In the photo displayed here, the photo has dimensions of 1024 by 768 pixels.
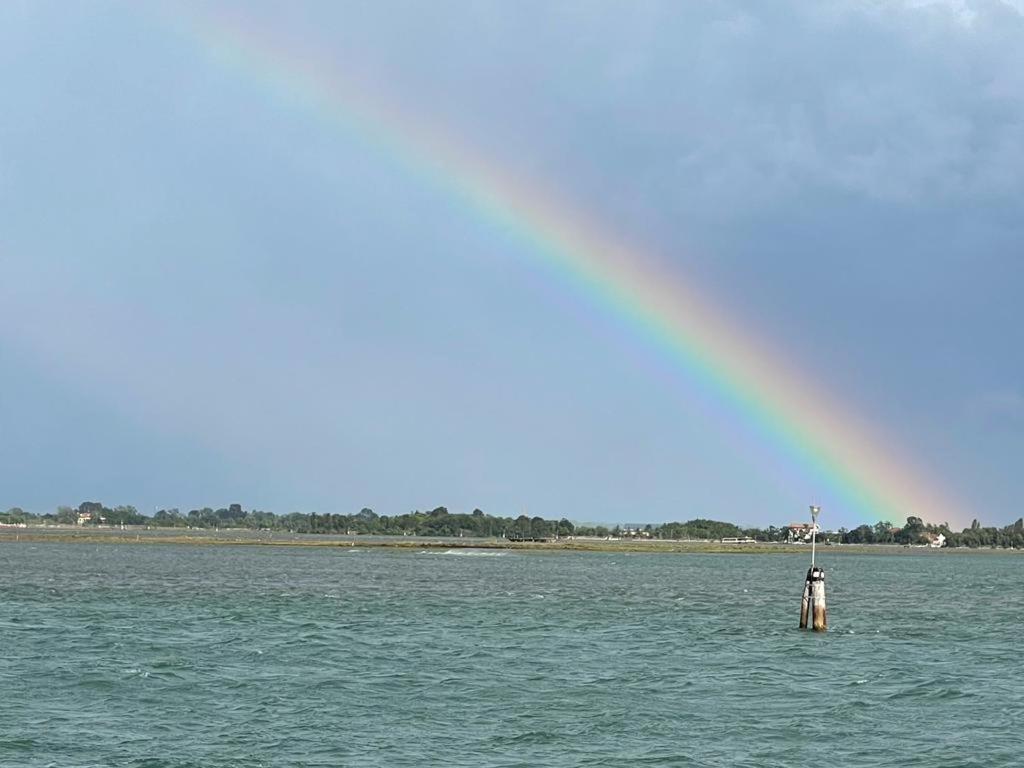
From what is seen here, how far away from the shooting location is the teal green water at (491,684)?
1294 inches

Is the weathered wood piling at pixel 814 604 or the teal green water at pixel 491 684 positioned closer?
the teal green water at pixel 491 684

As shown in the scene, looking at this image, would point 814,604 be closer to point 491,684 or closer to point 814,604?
point 814,604

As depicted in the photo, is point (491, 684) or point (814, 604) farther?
point (814, 604)

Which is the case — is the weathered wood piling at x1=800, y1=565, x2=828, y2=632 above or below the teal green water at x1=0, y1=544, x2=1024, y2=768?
above

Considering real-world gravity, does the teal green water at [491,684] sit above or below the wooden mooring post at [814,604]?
below

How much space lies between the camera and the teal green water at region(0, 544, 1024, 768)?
32875 mm

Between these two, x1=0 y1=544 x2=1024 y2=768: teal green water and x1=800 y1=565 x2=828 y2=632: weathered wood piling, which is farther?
x1=800 y1=565 x2=828 y2=632: weathered wood piling

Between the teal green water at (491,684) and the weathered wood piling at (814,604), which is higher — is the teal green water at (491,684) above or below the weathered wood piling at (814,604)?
below

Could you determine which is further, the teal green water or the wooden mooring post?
the wooden mooring post

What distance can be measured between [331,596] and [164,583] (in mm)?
21985

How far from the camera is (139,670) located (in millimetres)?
45906

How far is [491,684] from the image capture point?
145 ft

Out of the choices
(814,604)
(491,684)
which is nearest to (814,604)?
(814,604)

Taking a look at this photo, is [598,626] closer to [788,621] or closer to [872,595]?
[788,621]
